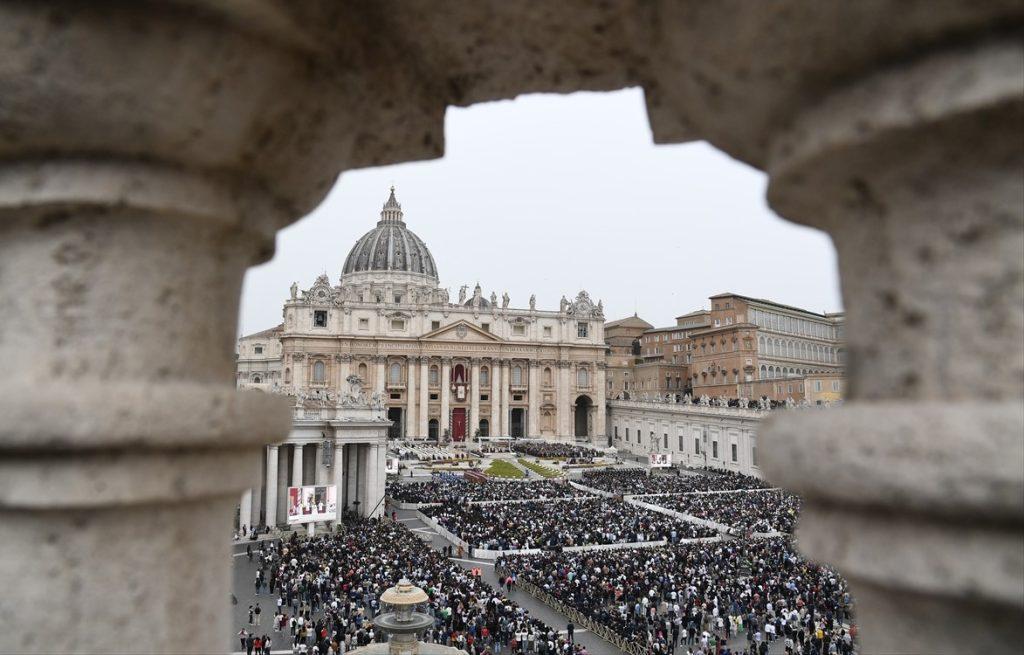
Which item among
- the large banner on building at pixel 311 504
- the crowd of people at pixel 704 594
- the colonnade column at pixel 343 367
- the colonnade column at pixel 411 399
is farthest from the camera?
the colonnade column at pixel 411 399

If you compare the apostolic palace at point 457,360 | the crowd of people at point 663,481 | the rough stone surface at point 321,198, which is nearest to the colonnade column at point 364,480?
the crowd of people at point 663,481

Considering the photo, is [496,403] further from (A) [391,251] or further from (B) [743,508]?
(B) [743,508]

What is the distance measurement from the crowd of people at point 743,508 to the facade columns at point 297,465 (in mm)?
14411

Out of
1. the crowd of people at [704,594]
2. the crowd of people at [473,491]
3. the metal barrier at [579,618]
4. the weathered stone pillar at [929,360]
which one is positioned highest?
the weathered stone pillar at [929,360]

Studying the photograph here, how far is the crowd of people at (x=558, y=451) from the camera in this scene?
51656mm

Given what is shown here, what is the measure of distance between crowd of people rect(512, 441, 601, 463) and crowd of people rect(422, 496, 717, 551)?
2006 centimetres

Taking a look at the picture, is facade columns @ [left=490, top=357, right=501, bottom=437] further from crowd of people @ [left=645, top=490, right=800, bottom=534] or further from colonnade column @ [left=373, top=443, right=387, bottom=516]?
colonnade column @ [left=373, top=443, right=387, bottom=516]

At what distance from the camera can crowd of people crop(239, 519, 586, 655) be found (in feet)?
46.5

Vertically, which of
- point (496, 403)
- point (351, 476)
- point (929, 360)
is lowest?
point (351, 476)

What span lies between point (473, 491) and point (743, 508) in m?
12.3

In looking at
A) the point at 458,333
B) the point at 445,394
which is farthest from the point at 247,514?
the point at 458,333

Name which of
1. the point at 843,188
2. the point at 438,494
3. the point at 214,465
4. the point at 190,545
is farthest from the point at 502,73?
the point at 438,494

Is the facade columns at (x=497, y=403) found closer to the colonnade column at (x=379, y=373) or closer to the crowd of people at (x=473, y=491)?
the colonnade column at (x=379, y=373)

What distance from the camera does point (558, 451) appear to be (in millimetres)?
54500
